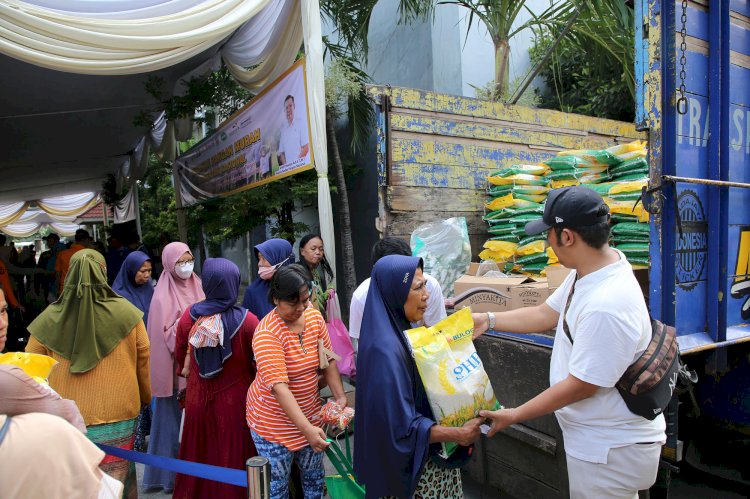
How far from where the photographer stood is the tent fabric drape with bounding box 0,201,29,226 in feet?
53.8

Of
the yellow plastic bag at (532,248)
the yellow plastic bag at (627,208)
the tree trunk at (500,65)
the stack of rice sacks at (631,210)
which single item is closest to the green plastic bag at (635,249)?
the stack of rice sacks at (631,210)

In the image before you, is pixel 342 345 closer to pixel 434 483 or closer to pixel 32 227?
pixel 434 483

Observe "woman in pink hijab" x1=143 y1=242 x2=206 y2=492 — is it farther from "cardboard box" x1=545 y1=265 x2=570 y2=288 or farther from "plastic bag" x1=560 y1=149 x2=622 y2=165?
"plastic bag" x1=560 y1=149 x2=622 y2=165

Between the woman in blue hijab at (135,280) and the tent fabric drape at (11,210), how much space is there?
1601 centimetres

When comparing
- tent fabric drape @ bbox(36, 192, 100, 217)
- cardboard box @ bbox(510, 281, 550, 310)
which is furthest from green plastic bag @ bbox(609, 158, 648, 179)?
tent fabric drape @ bbox(36, 192, 100, 217)

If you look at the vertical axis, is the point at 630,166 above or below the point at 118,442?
above

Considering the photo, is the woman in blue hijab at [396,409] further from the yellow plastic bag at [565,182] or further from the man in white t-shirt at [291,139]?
the yellow plastic bag at [565,182]

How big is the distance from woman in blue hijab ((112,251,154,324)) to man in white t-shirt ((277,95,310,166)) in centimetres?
142

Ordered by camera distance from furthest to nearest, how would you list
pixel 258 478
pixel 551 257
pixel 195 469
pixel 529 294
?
pixel 551 257 < pixel 529 294 < pixel 195 469 < pixel 258 478

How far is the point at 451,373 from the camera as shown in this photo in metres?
1.66

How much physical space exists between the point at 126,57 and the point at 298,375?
3086 mm

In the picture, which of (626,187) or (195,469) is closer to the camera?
(195,469)

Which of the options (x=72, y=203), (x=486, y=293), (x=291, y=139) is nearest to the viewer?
(x=486, y=293)

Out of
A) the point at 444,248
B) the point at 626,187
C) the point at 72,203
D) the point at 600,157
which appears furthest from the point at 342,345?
the point at 72,203
